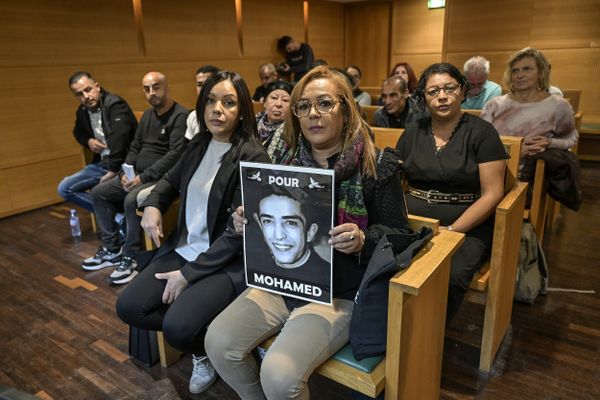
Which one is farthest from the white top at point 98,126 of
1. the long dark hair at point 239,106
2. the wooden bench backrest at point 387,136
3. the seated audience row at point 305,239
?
the wooden bench backrest at point 387,136

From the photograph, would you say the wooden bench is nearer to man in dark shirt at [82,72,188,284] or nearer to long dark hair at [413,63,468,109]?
long dark hair at [413,63,468,109]

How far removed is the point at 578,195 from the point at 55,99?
455cm

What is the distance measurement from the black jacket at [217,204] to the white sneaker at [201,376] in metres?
0.44

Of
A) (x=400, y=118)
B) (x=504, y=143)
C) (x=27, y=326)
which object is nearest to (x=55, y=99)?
(x=27, y=326)

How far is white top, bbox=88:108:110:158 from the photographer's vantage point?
3459 millimetres

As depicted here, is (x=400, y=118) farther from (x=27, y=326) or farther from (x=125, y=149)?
(x=27, y=326)

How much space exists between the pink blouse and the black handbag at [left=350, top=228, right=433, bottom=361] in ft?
5.80

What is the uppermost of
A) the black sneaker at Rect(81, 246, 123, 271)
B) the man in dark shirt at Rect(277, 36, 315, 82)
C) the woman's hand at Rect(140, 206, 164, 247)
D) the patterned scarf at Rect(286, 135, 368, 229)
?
the man in dark shirt at Rect(277, 36, 315, 82)

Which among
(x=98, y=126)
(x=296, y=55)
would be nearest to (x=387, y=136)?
(x=98, y=126)

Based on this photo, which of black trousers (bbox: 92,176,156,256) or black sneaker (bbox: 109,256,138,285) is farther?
black trousers (bbox: 92,176,156,256)

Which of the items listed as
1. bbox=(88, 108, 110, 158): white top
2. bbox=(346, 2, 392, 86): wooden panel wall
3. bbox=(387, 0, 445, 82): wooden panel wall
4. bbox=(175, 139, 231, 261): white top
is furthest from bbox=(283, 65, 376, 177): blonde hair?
bbox=(346, 2, 392, 86): wooden panel wall

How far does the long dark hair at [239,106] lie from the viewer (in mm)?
1779

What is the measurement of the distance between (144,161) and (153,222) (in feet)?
4.76

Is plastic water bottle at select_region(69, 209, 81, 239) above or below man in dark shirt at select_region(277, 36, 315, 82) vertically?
below
